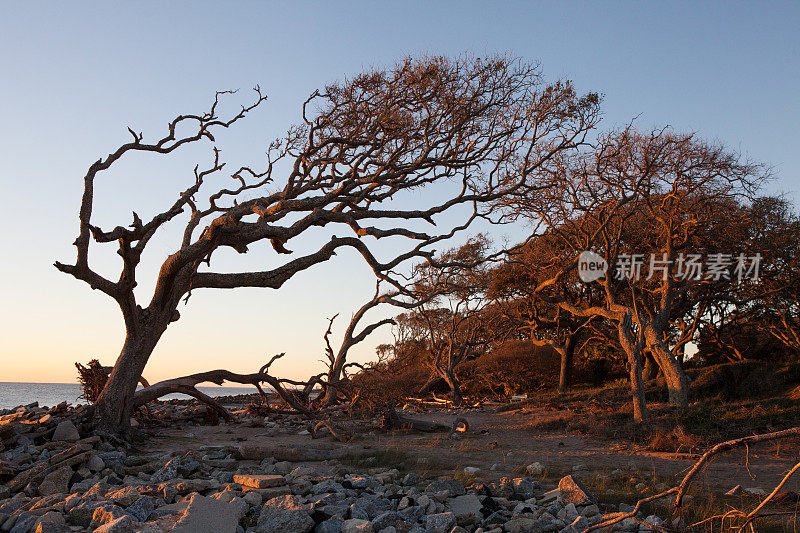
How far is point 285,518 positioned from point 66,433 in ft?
22.0

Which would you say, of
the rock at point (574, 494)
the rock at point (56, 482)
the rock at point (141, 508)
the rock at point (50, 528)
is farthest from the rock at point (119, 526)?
the rock at point (574, 494)

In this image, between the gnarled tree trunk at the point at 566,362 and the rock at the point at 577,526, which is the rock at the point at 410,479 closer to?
the rock at the point at 577,526

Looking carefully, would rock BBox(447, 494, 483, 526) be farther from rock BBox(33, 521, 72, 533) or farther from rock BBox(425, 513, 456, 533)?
rock BBox(33, 521, 72, 533)

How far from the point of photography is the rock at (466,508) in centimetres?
591

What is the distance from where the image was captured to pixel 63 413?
11562 millimetres

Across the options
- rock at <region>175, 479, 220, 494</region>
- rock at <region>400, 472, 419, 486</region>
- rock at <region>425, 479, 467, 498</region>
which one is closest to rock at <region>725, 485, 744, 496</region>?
rock at <region>425, 479, 467, 498</region>

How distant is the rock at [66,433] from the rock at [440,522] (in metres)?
7.39

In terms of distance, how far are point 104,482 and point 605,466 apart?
7273mm

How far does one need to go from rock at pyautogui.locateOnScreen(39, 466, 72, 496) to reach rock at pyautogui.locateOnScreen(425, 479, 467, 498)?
14.9 feet

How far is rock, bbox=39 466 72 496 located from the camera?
7.36 metres

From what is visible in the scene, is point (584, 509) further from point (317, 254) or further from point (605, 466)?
point (317, 254)

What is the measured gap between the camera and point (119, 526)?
16.6 ft

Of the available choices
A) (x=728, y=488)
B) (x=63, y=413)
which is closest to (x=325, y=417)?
(x=63, y=413)

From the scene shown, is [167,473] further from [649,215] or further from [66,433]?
[649,215]
